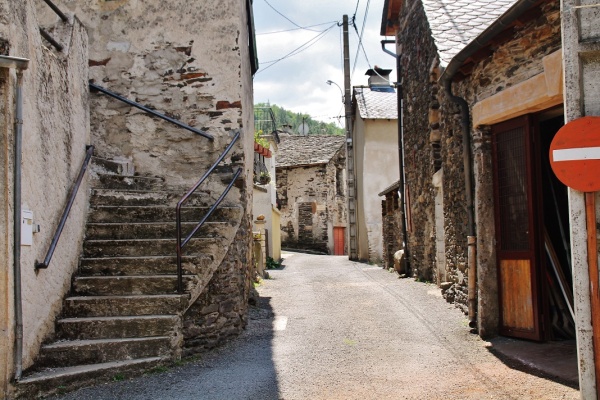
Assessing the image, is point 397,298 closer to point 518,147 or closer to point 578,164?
point 518,147

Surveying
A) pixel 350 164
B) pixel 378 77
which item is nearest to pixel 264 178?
pixel 350 164

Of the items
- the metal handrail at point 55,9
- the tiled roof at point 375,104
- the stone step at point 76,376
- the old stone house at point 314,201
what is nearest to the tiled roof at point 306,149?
the old stone house at point 314,201

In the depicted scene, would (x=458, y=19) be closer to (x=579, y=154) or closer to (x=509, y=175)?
(x=509, y=175)

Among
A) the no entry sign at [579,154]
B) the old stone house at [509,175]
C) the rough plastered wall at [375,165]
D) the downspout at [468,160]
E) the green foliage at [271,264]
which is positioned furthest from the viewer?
the rough plastered wall at [375,165]

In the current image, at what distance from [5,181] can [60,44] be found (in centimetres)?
219

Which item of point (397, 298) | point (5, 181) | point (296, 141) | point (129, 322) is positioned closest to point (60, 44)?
point (5, 181)

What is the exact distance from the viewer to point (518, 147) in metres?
6.27

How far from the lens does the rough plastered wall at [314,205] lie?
29.3m

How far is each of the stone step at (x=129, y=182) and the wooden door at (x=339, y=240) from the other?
22.1 m

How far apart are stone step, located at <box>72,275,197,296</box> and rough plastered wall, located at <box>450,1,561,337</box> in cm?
330

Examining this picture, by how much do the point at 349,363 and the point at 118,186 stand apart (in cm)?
345

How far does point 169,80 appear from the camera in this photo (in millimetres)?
7520

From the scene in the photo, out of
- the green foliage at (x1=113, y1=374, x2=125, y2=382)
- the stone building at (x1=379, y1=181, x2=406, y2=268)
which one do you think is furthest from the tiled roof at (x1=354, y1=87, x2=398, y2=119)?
the green foliage at (x1=113, y1=374, x2=125, y2=382)

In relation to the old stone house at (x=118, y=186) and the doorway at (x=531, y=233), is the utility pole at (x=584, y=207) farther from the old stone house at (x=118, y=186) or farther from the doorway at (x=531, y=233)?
the old stone house at (x=118, y=186)
